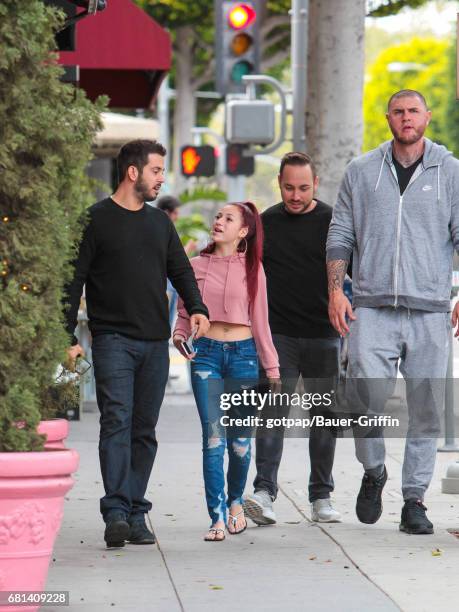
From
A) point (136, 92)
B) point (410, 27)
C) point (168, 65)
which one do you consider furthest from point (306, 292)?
point (410, 27)

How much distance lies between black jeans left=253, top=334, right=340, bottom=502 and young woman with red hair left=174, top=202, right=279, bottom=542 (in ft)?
1.35

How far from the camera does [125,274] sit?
730 centimetres

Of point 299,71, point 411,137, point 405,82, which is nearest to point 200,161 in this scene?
point 299,71

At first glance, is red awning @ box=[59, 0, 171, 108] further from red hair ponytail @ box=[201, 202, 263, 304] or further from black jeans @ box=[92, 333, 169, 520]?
black jeans @ box=[92, 333, 169, 520]

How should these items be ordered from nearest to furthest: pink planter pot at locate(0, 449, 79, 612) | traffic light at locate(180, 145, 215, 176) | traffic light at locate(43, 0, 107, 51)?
pink planter pot at locate(0, 449, 79, 612) < traffic light at locate(43, 0, 107, 51) < traffic light at locate(180, 145, 215, 176)

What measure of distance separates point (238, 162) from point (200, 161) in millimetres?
2860

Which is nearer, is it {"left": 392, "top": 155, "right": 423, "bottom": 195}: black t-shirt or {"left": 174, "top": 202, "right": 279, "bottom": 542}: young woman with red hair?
{"left": 174, "top": 202, "right": 279, "bottom": 542}: young woman with red hair

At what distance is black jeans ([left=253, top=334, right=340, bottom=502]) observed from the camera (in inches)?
320

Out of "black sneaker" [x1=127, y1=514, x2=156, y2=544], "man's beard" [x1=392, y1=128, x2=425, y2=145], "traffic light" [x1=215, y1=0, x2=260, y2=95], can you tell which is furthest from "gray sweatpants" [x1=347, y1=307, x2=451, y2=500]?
"traffic light" [x1=215, y1=0, x2=260, y2=95]

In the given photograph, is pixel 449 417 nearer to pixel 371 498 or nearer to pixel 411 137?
pixel 371 498

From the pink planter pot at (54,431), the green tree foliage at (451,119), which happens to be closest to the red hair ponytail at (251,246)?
the pink planter pot at (54,431)

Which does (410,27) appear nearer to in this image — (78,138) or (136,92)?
(136,92)

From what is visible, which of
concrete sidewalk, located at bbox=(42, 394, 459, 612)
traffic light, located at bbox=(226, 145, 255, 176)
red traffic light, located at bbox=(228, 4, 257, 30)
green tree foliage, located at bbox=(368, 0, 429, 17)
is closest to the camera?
concrete sidewalk, located at bbox=(42, 394, 459, 612)

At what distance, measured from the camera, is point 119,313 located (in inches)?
288
